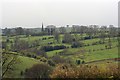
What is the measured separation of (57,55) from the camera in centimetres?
3856

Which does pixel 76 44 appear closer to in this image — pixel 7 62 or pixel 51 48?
pixel 51 48

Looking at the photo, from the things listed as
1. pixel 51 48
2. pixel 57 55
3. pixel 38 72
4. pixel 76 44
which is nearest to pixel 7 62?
pixel 38 72

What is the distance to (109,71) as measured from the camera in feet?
41.1

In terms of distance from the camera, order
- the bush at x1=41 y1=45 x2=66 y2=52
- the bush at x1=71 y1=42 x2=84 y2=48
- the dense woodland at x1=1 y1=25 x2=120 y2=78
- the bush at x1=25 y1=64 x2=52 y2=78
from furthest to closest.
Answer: the bush at x1=71 y1=42 x2=84 y2=48 < the bush at x1=41 y1=45 x2=66 y2=52 < the bush at x1=25 y1=64 x2=52 y2=78 < the dense woodland at x1=1 y1=25 x2=120 y2=78

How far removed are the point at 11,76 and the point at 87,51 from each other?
24.5 metres

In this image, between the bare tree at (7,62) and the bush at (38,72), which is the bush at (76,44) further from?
the bush at (38,72)

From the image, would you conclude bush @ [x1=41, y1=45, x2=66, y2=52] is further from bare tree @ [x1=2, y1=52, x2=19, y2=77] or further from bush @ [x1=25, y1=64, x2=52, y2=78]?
bush @ [x1=25, y1=64, x2=52, y2=78]

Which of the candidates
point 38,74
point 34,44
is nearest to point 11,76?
point 38,74

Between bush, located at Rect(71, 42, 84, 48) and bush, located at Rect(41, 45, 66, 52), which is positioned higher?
bush, located at Rect(71, 42, 84, 48)

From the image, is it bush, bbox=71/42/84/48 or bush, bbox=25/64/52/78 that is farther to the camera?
bush, bbox=71/42/84/48

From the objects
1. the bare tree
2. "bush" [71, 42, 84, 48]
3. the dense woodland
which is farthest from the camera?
"bush" [71, 42, 84, 48]

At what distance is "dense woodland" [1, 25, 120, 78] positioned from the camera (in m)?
17.1

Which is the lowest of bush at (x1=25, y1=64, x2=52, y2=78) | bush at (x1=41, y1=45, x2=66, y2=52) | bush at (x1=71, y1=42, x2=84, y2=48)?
bush at (x1=25, y1=64, x2=52, y2=78)

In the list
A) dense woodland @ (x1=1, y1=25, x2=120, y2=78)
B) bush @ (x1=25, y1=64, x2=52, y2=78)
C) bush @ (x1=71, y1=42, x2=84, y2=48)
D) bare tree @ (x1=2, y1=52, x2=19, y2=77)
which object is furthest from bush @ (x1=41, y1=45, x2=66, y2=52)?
bush @ (x1=25, y1=64, x2=52, y2=78)
